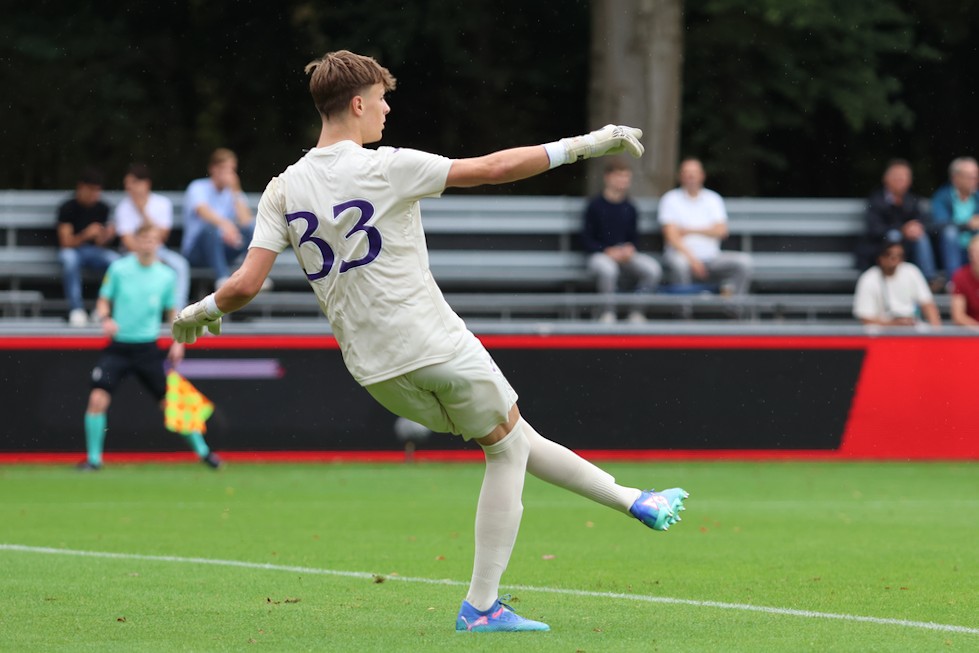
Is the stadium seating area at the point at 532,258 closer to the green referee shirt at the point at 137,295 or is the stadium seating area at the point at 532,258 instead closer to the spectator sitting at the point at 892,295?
the spectator sitting at the point at 892,295

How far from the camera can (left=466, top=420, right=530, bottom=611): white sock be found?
22.1 ft

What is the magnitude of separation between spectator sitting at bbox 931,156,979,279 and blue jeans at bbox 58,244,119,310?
882 cm

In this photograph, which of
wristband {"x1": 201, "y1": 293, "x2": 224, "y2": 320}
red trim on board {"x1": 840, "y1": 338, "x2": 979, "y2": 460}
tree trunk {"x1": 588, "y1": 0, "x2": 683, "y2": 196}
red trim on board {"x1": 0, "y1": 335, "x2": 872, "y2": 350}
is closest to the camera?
wristband {"x1": 201, "y1": 293, "x2": 224, "y2": 320}

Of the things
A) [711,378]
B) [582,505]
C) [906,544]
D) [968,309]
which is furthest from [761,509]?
[968,309]

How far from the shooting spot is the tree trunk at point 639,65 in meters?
20.6

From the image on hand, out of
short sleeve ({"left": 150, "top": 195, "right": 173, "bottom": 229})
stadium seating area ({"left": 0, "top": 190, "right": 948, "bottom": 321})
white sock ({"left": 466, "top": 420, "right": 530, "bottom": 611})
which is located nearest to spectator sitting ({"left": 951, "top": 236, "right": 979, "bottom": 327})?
stadium seating area ({"left": 0, "top": 190, "right": 948, "bottom": 321})

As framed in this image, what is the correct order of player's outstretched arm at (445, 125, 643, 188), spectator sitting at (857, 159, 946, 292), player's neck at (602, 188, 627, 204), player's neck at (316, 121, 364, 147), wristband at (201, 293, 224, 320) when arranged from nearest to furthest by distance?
player's outstretched arm at (445, 125, 643, 188) < player's neck at (316, 121, 364, 147) < wristband at (201, 293, 224, 320) < player's neck at (602, 188, 627, 204) < spectator sitting at (857, 159, 946, 292)

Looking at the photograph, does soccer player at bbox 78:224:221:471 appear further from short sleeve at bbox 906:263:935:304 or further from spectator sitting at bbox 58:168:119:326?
short sleeve at bbox 906:263:935:304

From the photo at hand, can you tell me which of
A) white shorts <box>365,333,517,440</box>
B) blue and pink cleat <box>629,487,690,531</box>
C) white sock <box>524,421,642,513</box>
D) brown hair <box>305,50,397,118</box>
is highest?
brown hair <box>305,50,397,118</box>

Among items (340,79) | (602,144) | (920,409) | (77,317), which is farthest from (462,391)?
(77,317)

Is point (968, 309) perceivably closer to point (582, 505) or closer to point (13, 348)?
point (582, 505)

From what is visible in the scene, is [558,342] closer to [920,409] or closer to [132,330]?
[920,409]

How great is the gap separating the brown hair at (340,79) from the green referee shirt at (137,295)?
30.4ft

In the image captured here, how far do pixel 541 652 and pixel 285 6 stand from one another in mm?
18908
